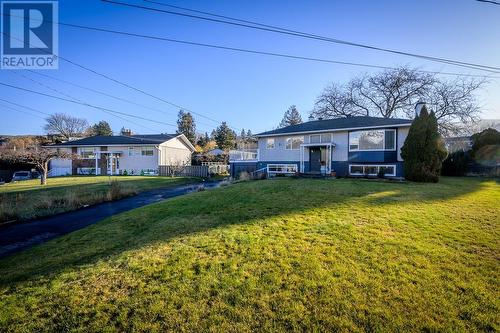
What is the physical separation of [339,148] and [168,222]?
16.5 metres

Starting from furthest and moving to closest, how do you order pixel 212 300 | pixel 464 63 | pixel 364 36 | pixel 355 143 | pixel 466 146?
1. pixel 466 146
2. pixel 355 143
3. pixel 464 63
4. pixel 364 36
5. pixel 212 300

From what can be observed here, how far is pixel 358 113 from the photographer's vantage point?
37.7 m

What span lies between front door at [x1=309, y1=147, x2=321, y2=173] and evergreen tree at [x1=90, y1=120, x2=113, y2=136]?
217ft

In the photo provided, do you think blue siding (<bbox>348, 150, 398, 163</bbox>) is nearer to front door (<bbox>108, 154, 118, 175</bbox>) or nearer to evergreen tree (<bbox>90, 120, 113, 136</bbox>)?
front door (<bbox>108, 154, 118, 175</bbox>)

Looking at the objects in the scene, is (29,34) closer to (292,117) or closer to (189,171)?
(189,171)

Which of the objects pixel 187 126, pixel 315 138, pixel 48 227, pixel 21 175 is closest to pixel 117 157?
pixel 21 175

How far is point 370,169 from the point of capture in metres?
19.1

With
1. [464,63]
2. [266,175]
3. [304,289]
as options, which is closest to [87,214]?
[304,289]

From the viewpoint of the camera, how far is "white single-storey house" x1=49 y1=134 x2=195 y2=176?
33247mm

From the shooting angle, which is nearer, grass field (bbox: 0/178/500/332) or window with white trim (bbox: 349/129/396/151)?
grass field (bbox: 0/178/500/332)

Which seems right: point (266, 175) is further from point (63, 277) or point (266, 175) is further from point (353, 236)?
point (63, 277)

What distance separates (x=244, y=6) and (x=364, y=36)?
5678mm

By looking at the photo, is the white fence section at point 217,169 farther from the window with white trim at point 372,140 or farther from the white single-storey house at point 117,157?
the window with white trim at point 372,140

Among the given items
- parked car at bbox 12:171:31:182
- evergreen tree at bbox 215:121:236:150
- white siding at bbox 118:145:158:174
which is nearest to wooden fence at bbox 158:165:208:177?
white siding at bbox 118:145:158:174
